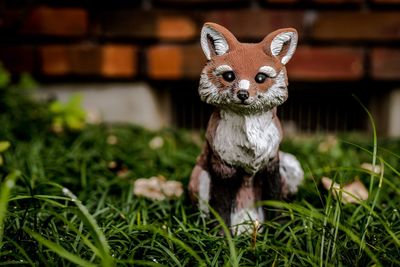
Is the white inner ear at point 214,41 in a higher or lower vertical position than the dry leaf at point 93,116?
higher

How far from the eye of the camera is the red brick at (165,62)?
2.46 metres

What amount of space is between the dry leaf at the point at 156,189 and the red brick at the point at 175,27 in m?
0.99

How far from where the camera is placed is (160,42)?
2479 mm

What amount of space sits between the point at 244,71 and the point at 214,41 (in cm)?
12

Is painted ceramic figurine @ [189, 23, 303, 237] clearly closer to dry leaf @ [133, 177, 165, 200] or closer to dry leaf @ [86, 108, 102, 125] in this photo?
dry leaf @ [133, 177, 165, 200]

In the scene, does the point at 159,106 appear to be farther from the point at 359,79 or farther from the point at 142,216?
the point at 142,216

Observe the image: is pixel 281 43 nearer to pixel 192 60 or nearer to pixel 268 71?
pixel 268 71

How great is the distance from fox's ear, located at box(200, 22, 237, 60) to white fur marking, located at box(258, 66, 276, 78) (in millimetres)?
99

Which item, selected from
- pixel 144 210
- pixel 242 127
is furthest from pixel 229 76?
pixel 144 210

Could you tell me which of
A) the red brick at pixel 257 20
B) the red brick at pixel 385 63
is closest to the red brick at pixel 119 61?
the red brick at pixel 257 20

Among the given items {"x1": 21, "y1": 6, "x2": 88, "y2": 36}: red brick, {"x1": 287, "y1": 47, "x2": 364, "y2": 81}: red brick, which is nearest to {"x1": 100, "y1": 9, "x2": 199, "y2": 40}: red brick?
{"x1": 21, "y1": 6, "x2": 88, "y2": 36}: red brick

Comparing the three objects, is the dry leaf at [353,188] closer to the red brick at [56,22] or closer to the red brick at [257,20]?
the red brick at [257,20]

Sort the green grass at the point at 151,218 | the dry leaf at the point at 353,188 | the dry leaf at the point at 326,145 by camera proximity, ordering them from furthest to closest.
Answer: the dry leaf at the point at 326,145 → the dry leaf at the point at 353,188 → the green grass at the point at 151,218

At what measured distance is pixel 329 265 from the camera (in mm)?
1045
